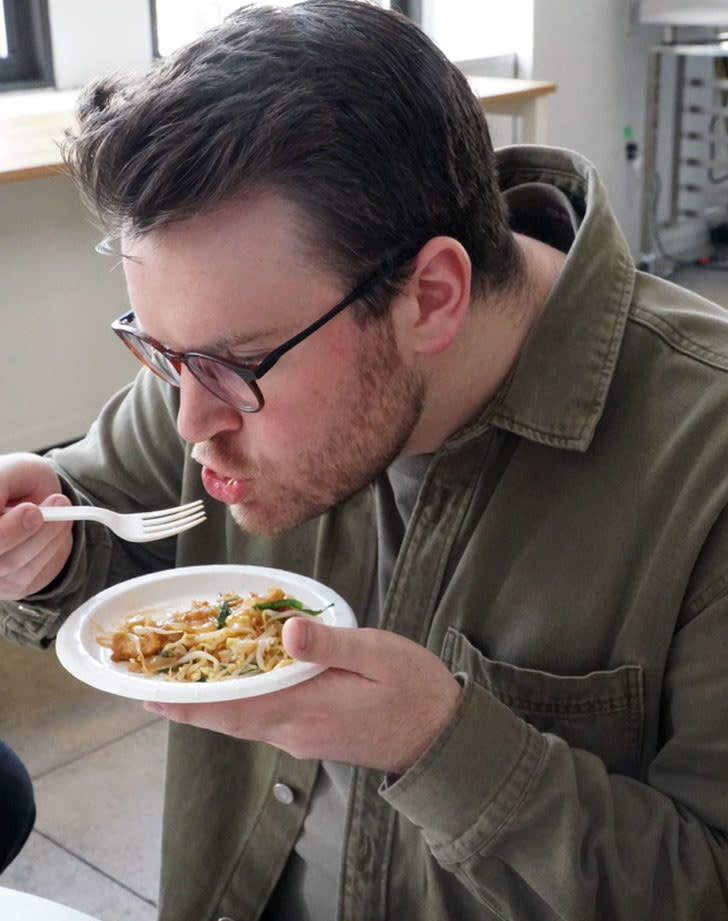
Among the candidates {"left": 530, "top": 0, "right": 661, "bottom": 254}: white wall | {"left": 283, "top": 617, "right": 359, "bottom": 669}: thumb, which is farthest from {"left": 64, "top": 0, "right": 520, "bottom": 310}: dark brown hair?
{"left": 530, "top": 0, "right": 661, "bottom": 254}: white wall

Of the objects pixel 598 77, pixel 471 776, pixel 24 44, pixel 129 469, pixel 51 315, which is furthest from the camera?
pixel 598 77

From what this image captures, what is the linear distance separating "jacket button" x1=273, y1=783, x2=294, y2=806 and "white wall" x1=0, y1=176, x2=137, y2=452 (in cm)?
213

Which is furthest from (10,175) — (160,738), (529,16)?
(529,16)

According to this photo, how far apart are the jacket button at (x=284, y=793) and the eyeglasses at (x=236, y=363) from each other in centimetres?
40

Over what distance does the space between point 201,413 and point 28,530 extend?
8.5 inches

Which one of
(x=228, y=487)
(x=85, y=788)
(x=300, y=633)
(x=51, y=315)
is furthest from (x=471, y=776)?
(x=51, y=315)

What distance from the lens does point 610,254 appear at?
1181mm

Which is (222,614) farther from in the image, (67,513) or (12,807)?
(12,807)

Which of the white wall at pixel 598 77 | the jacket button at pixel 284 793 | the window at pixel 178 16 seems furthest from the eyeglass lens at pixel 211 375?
the white wall at pixel 598 77

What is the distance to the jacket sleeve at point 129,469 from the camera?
1362 millimetres

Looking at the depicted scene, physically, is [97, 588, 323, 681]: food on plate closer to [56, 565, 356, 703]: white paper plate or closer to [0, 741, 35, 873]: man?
[56, 565, 356, 703]: white paper plate

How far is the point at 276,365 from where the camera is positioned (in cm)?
106

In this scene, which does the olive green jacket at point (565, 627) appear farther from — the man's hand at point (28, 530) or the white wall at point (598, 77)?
the white wall at point (598, 77)

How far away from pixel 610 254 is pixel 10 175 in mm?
1855
